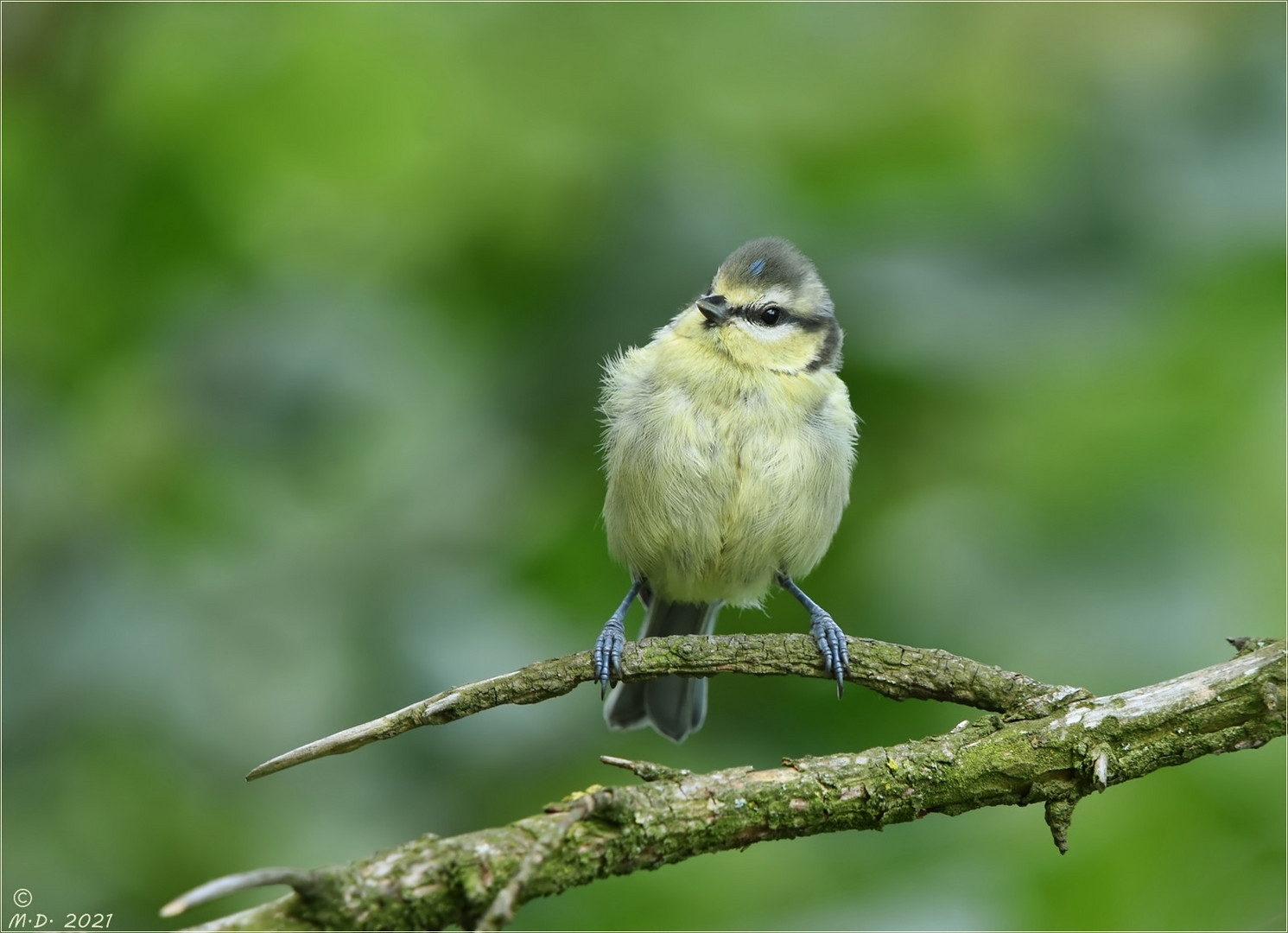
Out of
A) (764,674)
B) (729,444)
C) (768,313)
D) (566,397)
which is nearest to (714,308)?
(768,313)

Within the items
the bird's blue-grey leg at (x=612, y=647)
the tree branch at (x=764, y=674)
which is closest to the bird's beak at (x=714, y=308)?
the bird's blue-grey leg at (x=612, y=647)

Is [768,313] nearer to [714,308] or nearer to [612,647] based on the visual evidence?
[714,308]

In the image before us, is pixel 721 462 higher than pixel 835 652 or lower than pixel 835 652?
higher

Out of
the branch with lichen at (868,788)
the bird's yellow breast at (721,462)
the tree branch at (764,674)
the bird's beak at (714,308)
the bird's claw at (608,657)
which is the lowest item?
the branch with lichen at (868,788)

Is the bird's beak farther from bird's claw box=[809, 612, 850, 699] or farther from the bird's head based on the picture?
bird's claw box=[809, 612, 850, 699]

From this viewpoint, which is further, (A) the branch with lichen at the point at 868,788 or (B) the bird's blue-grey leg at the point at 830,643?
(B) the bird's blue-grey leg at the point at 830,643

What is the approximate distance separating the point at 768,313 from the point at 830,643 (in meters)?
1.33

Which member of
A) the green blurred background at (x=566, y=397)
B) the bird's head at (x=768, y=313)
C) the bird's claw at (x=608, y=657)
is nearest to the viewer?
the bird's claw at (x=608, y=657)

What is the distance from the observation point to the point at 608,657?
8.97 ft

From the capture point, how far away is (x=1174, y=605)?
9.58ft

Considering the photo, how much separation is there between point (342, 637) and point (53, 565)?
1021 mm

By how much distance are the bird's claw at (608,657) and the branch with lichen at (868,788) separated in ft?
1.73

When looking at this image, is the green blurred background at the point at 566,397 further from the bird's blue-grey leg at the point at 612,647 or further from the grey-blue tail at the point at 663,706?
the grey-blue tail at the point at 663,706

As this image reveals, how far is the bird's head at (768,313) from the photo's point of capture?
140 inches
